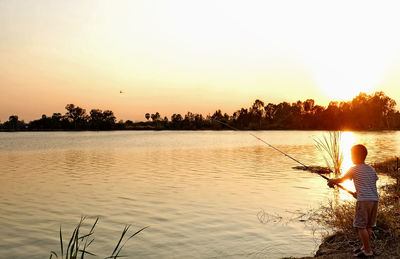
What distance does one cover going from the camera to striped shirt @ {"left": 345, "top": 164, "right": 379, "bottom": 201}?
7.21 metres

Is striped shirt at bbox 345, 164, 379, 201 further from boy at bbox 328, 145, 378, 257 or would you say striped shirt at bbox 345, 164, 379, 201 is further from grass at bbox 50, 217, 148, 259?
grass at bbox 50, 217, 148, 259

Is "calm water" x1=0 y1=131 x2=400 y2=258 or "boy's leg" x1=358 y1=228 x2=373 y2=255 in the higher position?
"boy's leg" x1=358 y1=228 x2=373 y2=255

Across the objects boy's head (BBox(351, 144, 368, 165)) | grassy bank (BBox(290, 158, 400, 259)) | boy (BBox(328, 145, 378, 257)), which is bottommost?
grassy bank (BBox(290, 158, 400, 259))

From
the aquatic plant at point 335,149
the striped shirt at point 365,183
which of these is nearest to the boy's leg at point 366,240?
the striped shirt at point 365,183

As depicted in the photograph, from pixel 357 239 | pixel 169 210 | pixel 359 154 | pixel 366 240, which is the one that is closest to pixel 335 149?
pixel 169 210

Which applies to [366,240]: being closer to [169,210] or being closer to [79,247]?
[79,247]

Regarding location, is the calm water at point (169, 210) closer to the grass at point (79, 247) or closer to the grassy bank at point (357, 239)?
the grass at point (79, 247)

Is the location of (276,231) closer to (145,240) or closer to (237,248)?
(237,248)

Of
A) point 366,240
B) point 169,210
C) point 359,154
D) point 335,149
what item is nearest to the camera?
point 366,240

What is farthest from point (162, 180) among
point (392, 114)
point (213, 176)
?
point (392, 114)

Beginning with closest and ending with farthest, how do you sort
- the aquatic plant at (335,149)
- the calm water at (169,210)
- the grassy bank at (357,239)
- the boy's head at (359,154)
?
1. the boy's head at (359,154)
2. the grassy bank at (357,239)
3. the calm water at (169,210)
4. the aquatic plant at (335,149)

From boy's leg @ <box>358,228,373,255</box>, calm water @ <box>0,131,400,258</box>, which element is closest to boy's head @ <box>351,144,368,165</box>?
boy's leg @ <box>358,228,373,255</box>

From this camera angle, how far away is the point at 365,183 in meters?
7.26

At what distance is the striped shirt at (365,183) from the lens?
7.21 metres
